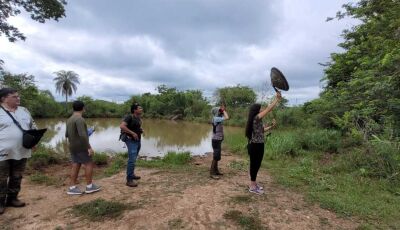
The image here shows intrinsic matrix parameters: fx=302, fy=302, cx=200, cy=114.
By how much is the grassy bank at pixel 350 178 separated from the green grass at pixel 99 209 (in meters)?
2.89

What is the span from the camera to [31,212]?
4047 mm

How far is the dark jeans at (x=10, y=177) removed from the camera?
3988 mm

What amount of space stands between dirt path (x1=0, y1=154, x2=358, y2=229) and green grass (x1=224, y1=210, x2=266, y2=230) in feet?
0.12

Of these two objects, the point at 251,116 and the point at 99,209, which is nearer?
the point at 99,209

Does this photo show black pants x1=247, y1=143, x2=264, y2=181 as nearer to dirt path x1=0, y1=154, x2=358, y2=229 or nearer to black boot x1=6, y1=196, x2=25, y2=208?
dirt path x1=0, y1=154, x2=358, y2=229

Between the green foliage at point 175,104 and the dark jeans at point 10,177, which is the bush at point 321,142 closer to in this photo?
the dark jeans at point 10,177

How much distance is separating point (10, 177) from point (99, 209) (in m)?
1.37

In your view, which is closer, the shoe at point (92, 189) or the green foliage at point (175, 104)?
the shoe at point (92, 189)

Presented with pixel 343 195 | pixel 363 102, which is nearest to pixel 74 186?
pixel 343 195

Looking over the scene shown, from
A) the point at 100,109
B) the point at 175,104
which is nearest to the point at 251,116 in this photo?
the point at 175,104

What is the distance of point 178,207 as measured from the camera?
13.6ft

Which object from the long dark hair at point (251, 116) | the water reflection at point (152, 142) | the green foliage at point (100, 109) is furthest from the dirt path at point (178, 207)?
the green foliage at point (100, 109)

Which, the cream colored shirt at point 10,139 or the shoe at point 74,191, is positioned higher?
the cream colored shirt at point 10,139

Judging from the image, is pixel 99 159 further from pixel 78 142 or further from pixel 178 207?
pixel 178 207
